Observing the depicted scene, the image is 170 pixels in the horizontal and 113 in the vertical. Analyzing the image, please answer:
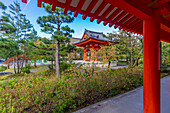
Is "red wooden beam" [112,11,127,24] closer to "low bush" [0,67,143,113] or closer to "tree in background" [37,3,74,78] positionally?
"low bush" [0,67,143,113]

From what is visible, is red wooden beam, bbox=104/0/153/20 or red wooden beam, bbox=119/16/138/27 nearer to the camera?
red wooden beam, bbox=104/0/153/20

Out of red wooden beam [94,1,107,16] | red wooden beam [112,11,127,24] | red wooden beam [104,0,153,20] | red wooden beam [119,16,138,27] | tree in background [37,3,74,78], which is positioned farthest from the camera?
tree in background [37,3,74,78]

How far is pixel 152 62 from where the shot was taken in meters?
1.29

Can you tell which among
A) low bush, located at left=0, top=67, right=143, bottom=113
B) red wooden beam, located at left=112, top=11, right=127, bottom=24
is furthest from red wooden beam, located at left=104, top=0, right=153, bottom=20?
low bush, located at left=0, top=67, right=143, bottom=113

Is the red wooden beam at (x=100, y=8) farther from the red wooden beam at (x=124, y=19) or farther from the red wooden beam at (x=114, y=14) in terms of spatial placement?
the red wooden beam at (x=124, y=19)

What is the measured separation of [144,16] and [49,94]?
8.69 feet

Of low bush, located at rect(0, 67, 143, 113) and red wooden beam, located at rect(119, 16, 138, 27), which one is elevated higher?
red wooden beam, located at rect(119, 16, 138, 27)

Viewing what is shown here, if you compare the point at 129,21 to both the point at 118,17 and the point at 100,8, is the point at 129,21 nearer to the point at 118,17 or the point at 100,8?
the point at 118,17

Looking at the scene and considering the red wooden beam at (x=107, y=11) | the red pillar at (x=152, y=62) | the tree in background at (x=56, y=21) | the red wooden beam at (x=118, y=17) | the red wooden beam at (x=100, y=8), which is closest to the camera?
the red pillar at (x=152, y=62)

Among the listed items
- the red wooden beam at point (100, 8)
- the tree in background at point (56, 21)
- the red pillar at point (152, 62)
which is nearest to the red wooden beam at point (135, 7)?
the red pillar at point (152, 62)

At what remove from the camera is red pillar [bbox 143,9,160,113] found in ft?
4.21

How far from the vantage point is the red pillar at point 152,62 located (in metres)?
1.28

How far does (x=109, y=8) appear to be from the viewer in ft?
5.07

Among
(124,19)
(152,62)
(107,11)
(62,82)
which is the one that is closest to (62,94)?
(62,82)
